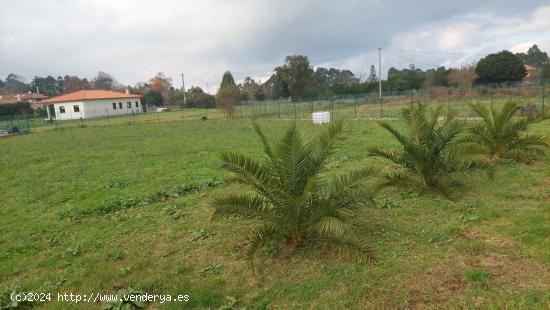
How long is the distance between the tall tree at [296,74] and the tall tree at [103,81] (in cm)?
5901

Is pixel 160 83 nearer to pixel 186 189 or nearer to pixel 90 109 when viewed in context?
pixel 90 109

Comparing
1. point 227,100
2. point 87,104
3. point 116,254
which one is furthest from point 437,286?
point 87,104

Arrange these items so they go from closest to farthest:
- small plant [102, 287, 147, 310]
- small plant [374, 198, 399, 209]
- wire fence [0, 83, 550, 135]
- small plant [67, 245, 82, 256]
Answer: small plant [102, 287, 147, 310] → small plant [67, 245, 82, 256] → small plant [374, 198, 399, 209] → wire fence [0, 83, 550, 135]

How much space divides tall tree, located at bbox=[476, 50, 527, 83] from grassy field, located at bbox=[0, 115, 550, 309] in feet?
123

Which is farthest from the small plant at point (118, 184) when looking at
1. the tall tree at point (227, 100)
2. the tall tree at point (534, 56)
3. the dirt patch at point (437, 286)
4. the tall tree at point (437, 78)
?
the tall tree at point (534, 56)

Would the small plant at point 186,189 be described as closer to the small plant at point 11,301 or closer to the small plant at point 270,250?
the small plant at point 270,250

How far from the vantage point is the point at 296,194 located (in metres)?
4.01

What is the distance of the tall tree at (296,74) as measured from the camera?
175 feet

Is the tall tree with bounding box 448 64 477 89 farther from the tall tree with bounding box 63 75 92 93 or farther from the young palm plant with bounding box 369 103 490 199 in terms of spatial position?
the tall tree with bounding box 63 75 92 93

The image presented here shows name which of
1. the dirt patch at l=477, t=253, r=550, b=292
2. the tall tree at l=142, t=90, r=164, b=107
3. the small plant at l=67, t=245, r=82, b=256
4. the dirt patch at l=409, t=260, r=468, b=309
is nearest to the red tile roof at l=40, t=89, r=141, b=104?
the tall tree at l=142, t=90, r=164, b=107

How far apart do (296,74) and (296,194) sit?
170 ft

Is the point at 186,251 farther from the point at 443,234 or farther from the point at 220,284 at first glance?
the point at 443,234

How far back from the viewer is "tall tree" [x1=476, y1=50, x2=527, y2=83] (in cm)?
3844

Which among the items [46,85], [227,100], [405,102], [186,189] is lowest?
[186,189]
